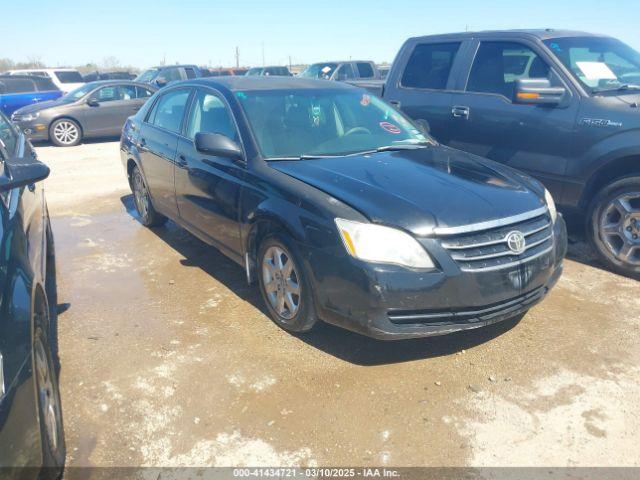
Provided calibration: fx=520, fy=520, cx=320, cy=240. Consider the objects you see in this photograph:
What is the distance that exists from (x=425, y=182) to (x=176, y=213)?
8.24 ft

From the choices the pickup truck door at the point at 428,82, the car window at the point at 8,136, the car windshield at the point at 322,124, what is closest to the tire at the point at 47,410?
the car windshield at the point at 322,124

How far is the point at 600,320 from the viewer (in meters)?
3.64

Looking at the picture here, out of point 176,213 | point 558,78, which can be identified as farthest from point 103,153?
point 558,78

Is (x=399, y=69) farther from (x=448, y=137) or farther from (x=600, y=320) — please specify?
(x=600, y=320)

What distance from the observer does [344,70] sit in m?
17.6

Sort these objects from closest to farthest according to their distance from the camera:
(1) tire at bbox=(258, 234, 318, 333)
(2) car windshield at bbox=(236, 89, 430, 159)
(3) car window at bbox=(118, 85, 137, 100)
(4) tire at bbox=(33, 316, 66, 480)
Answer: (4) tire at bbox=(33, 316, 66, 480), (1) tire at bbox=(258, 234, 318, 333), (2) car windshield at bbox=(236, 89, 430, 159), (3) car window at bbox=(118, 85, 137, 100)

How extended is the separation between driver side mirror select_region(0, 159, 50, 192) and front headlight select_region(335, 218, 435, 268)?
5.24 feet

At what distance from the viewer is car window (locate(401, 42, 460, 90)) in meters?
5.48

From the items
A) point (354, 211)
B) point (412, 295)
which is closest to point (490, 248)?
point (412, 295)

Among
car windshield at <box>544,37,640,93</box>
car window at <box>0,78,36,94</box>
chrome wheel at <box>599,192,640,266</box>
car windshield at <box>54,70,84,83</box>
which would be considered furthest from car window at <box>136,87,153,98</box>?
chrome wheel at <box>599,192,640,266</box>

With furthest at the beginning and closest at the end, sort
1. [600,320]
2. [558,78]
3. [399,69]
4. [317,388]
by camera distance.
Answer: [399,69], [558,78], [600,320], [317,388]

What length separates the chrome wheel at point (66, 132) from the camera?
12312 mm

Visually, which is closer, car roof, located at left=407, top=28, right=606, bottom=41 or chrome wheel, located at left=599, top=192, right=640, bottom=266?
chrome wheel, located at left=599, top=192, right=640, bottom=266

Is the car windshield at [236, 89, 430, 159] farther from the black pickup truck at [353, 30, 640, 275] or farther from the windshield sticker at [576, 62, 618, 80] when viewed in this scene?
the windshield sticker at [576, 62, 618, 80]
